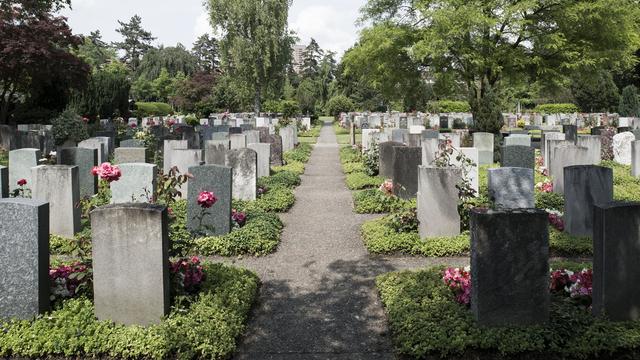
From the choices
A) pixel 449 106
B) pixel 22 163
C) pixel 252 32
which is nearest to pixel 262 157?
pixel 22 163

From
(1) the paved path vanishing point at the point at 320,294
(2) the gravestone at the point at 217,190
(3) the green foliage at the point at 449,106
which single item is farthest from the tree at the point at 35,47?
(3) the green foliage at the point at 449,106

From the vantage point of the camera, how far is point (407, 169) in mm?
13352

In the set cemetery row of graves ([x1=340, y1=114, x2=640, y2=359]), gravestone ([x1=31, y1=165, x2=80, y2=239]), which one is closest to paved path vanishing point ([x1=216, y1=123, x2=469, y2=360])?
cemetery row of graves ([x1=340, y1=114, x2=640, y2=359])

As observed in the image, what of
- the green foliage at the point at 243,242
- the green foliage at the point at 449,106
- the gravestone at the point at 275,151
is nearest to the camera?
the green foliage at the point at 243,242

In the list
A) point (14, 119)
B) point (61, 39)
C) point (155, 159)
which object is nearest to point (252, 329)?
point (155, 159)

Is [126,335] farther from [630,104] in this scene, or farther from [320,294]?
[630,104]

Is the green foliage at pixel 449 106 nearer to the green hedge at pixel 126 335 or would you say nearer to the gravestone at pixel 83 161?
the gravestone at pixel 83 161

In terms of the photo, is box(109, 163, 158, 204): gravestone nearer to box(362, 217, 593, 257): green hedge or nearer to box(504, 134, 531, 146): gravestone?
box(362, 217, 593, 257): green hedge

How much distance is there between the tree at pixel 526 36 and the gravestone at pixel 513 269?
21908 millimetres

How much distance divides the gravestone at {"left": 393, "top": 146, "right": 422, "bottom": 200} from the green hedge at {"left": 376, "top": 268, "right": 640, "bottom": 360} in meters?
7.22

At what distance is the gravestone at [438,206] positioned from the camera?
939 cm

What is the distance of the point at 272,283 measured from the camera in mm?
7797

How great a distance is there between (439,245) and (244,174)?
5.51 m

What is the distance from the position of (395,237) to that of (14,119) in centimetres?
3062
